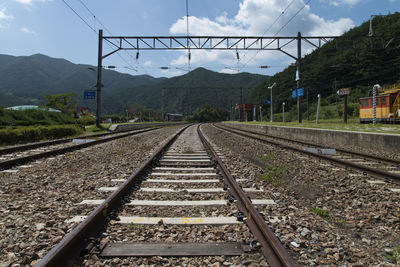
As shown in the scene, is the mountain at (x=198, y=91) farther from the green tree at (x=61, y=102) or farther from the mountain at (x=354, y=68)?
the green tree at (x=61, y=102)

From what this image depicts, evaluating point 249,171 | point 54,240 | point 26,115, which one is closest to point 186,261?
point 54,240

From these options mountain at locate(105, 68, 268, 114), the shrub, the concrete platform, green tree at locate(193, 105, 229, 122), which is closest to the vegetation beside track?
the shrub

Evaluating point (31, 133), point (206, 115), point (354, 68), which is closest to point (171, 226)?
point (31, 133)

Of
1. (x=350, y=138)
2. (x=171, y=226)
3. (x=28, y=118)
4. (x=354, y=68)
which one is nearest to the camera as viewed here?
(x=171, y=226)

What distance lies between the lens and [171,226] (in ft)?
10.2

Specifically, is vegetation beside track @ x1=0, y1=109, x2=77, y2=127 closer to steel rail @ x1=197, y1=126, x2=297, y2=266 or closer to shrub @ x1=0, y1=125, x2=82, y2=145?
shrub @ x1=0, y1=125, x2=82, y2=145

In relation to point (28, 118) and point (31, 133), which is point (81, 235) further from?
point (28, 118)

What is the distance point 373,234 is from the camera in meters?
3.02

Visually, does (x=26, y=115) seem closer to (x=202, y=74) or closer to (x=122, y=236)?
(x=122, y=236)

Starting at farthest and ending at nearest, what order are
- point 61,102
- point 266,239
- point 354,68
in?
point 61,102, point 354,68, point 266,239

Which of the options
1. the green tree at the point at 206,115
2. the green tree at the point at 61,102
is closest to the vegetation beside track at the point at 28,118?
the green tree at the point at 61,102

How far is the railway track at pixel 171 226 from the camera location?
8.06 feet

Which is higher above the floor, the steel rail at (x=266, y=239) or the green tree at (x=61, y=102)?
the green tree at (x=61, y=102)

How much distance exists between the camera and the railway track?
246cm
